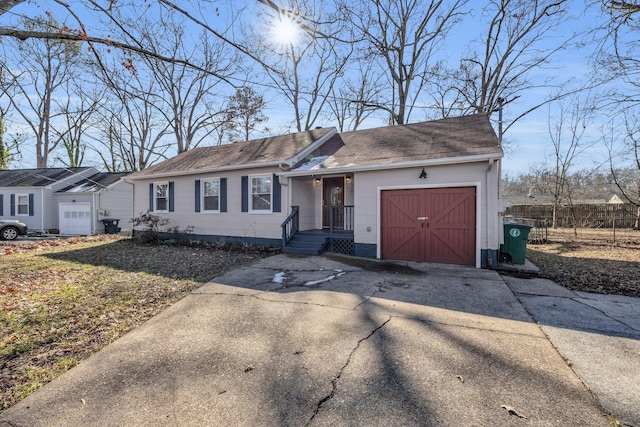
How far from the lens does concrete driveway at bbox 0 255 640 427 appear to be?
7.38 ft

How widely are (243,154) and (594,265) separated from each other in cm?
1153

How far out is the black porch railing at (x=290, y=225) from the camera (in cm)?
937

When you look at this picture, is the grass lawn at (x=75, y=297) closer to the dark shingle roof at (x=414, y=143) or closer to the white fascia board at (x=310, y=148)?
the white fascia board at (x=310, y=148)

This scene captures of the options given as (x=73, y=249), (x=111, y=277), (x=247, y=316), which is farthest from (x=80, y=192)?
(x=247, y=316)

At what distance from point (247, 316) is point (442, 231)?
555 cm

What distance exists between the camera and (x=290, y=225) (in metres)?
9.74

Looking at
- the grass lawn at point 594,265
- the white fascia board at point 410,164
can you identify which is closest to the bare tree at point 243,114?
the white fascia board at point 410,164

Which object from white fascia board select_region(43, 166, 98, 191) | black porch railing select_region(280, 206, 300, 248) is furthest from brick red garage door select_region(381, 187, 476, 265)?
white fascia board select_region(43, 166, 98, 191)

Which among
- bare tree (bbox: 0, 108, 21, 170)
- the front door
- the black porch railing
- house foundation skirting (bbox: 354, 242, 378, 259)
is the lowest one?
house foundation skirting (bbox: 354, 242, 378, 259)

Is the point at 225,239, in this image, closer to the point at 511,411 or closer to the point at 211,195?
the point at 211,195

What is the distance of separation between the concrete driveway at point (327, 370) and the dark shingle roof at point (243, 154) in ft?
21.7

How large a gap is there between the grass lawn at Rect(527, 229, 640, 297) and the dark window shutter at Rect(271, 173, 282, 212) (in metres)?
7.40

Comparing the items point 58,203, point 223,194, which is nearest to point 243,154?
point 223,194

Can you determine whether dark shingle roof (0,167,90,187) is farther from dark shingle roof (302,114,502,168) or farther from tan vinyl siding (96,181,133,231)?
dark shingle roof (302,114,502,168)
